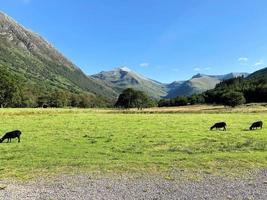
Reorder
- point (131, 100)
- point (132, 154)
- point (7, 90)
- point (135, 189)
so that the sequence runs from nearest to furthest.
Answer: point (135, 189) < point (132, 154) < point (7, 90) < point (131, 100)

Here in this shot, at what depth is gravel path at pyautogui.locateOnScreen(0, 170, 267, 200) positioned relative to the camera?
1644cm

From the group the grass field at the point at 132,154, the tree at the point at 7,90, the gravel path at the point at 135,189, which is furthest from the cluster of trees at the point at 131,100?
the gravel path at the point at 135,189

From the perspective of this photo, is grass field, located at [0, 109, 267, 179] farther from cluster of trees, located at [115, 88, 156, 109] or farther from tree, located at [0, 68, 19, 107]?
cluster of trees, located at [115, 88, 156, 109]

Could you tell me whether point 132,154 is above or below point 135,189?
above

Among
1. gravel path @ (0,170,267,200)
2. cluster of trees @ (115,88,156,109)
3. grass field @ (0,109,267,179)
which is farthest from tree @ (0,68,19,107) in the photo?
gravel path @ (0,170,267,200)

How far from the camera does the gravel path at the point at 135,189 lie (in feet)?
53.9

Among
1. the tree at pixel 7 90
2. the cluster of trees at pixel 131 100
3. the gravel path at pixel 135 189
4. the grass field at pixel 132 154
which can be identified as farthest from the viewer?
the cluster of trees at pixel 131 100

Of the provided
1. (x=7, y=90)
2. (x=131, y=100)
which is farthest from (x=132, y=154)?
(x=131, y=100)

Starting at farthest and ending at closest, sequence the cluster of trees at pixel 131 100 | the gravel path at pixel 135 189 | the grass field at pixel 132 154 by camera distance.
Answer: the cluster of trees at pixel 131 100 < the grass field at pixel 132 154 < the gravel path at pixel 135 189

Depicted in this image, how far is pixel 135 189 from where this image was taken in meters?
17.8

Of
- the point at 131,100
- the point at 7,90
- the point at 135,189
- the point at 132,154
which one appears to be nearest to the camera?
the point at 135,189

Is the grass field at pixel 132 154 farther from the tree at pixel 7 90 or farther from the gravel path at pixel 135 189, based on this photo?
the tree at pixel 7 90

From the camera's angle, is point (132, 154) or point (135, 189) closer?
point (135, 189)

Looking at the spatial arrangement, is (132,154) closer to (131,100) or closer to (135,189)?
(135,189)
